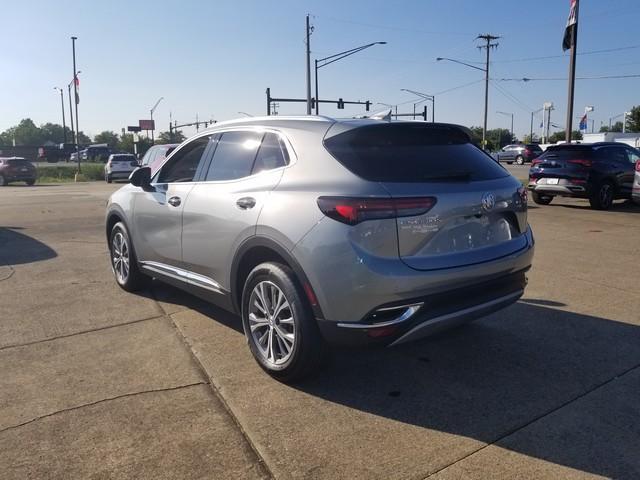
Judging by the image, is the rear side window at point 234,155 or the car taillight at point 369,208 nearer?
the car taillight at point 369,208

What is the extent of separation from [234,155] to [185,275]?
3.63 ft

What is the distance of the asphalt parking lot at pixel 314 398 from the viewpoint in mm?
2818

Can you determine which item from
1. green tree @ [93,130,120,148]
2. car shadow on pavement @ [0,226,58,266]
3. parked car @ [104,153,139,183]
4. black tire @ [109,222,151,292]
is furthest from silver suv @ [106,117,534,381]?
green tree @ [93,130,120,148]

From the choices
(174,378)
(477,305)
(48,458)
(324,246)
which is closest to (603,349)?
(477,305)

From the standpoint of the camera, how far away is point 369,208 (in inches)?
125

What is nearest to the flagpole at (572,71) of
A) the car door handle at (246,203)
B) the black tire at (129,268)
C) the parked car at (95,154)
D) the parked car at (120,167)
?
the black tire at (129,268)

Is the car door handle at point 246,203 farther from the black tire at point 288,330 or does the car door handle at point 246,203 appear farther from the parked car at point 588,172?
the parked car at point 588,172

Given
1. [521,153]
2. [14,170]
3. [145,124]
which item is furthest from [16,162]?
[145,124]

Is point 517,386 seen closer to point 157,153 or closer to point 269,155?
point 269,155

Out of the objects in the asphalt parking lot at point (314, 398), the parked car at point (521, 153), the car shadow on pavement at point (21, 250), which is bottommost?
the asphalt parking lot at point (314, 398)

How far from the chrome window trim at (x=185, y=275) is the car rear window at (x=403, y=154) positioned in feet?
4.84

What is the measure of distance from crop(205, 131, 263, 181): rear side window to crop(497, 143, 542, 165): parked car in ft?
145

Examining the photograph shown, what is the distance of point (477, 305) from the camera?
3543mm

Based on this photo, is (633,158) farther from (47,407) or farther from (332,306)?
(47,407)
